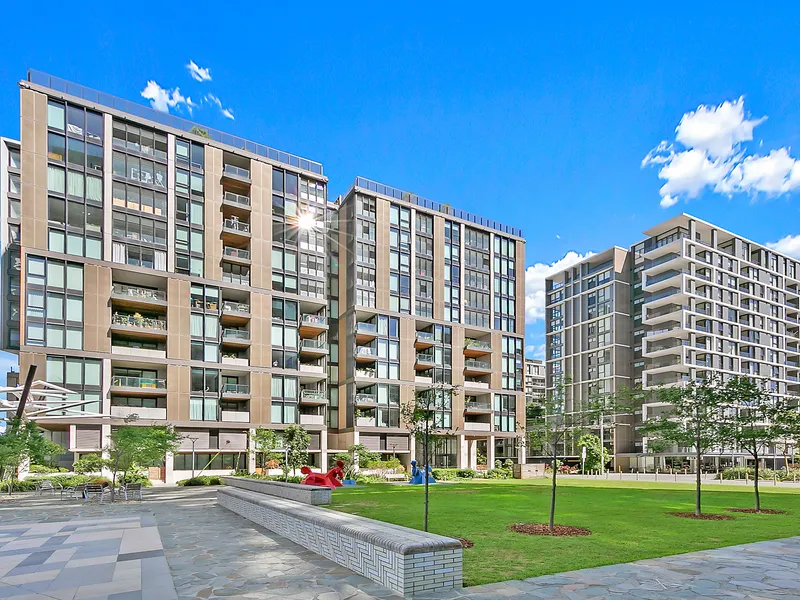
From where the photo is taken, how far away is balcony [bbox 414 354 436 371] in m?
64.4

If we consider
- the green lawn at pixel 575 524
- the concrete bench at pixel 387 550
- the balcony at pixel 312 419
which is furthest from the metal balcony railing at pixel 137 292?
the concrete bench at pixel 387 550

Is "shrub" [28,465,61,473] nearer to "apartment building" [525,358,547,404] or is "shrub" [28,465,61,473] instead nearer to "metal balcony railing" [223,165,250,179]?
"metal balcony railing" [223,165,250,179]

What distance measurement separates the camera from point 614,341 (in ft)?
297

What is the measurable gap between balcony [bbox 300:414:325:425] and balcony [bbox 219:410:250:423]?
622 centimetres

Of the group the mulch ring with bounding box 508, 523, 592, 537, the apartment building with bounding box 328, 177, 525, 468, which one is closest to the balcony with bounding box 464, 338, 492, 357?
the apartment building with bounding box 328, 177, 525, 468

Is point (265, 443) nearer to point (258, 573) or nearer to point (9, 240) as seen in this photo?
point (9, 240)

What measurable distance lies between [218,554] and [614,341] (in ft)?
288

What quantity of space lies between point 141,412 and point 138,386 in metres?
2.20

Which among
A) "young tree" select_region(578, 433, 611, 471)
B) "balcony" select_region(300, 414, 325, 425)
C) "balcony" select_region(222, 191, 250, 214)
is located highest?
"balcony" select_region(222, 191, 250, 214)

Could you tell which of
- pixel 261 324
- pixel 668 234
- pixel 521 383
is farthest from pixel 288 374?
pixel 668 234

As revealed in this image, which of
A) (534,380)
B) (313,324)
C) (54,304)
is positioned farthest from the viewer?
(534,380)

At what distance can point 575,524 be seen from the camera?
49.6ft

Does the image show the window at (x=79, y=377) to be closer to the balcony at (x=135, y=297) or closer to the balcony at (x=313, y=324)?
the balcony at (x=135, y=297)

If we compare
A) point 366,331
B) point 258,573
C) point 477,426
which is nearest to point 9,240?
point 366,331
